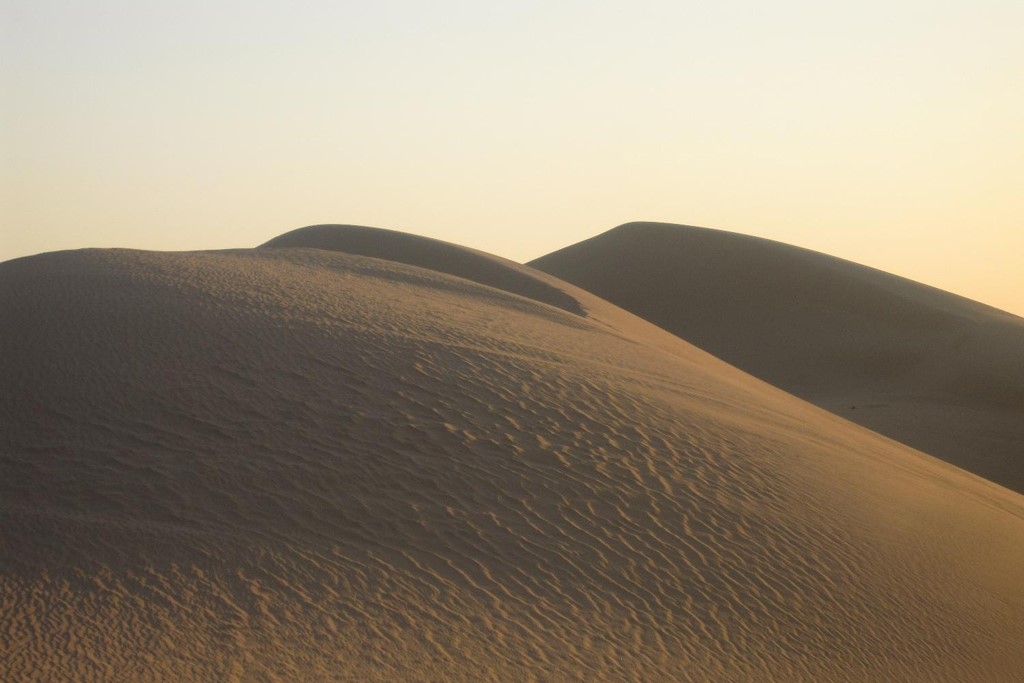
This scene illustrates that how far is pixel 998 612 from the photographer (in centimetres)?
766

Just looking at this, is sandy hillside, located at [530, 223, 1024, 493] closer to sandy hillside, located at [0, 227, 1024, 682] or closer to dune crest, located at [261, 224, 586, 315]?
dune crest, located at [261, 224, 586, 315]

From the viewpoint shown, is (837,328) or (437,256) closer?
(437,256)

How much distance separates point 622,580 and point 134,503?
2.75 m

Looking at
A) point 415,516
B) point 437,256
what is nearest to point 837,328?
point 437,256

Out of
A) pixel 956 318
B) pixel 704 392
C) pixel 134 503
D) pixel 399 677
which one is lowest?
pixel 399 677

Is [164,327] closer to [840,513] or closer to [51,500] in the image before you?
[51,500]

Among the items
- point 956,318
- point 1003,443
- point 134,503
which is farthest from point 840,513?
point 956,318

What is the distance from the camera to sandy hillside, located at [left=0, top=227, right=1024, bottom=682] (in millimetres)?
5273

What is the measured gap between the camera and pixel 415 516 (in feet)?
21.4

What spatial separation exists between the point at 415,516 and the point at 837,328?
2652 cm

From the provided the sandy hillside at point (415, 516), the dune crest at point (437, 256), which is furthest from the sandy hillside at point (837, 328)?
the sandy hillside at point (415, 516)

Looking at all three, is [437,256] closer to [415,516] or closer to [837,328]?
[415,516]

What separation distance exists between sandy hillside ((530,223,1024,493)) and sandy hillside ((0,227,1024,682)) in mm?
12776

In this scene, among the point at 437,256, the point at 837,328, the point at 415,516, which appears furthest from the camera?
the point at 837,328
